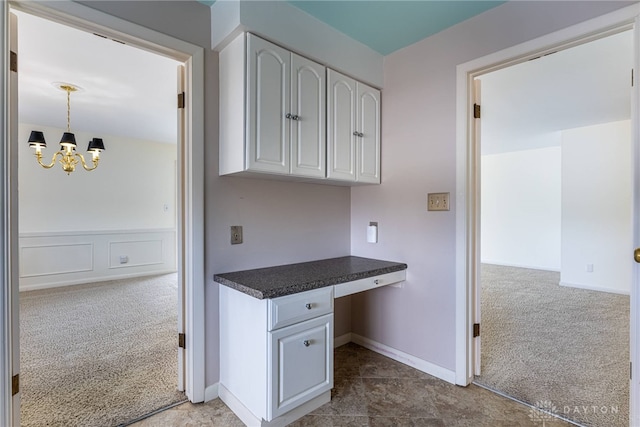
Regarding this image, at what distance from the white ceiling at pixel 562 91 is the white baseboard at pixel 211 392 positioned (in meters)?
3.39

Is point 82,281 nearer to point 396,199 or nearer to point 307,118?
point 307,118

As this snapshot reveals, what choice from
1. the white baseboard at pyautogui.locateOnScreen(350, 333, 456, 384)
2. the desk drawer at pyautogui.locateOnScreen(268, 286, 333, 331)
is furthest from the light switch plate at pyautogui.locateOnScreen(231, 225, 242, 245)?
the white baseboard at pyautogui.locateOnScreen(350, 333, 456, 384)

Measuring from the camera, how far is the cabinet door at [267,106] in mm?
1715

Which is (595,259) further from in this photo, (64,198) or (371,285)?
(64,198)

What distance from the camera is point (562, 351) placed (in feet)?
8.28

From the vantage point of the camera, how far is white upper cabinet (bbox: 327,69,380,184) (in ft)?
6.91

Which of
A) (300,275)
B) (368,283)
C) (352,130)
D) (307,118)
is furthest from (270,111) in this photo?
(368,283)

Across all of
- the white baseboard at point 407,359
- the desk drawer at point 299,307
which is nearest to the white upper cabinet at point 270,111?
the desk drawer at point 299,307

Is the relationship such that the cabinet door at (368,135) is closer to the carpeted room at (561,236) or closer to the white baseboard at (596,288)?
the carpeted room at (561,236)

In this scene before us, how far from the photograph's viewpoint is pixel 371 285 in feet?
6.84

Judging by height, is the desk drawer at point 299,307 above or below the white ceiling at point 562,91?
below

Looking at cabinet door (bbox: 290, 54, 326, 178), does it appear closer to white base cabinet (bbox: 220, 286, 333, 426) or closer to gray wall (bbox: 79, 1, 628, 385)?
gray wall (bbox: 79, 1, 628, 385)

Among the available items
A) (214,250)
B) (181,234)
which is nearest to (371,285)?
(214,250)

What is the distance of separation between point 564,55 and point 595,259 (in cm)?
357
